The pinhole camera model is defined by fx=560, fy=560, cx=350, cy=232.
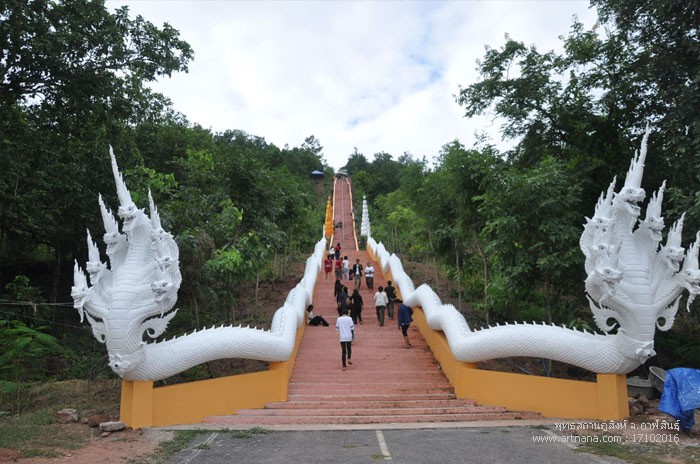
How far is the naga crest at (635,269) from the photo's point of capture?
28.1ft

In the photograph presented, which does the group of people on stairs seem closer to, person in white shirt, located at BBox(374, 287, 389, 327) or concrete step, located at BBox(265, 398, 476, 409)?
person in white shirt, located at BBox(374, 287, 389, 327)

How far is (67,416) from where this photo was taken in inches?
343

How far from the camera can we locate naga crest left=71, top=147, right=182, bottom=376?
836 cm

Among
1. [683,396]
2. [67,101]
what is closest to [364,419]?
[683,396]

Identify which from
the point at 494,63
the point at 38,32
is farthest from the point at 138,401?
the point at 494,63

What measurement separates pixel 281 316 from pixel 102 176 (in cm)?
680

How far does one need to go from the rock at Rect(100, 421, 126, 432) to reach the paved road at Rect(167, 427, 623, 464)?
3.99ft

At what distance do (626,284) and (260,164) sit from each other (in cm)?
1023

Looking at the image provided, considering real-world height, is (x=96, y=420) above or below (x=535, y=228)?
below

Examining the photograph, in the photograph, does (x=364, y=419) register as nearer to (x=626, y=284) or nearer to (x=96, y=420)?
(x=96, y=420)

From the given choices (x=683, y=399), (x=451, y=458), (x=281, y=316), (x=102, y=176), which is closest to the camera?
(x=451, y=458)

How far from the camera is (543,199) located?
12.2 metres

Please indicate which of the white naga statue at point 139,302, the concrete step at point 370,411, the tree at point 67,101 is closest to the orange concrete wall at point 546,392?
the concrete step at point 370,411

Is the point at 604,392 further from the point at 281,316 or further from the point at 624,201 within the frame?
the point at 281,316
